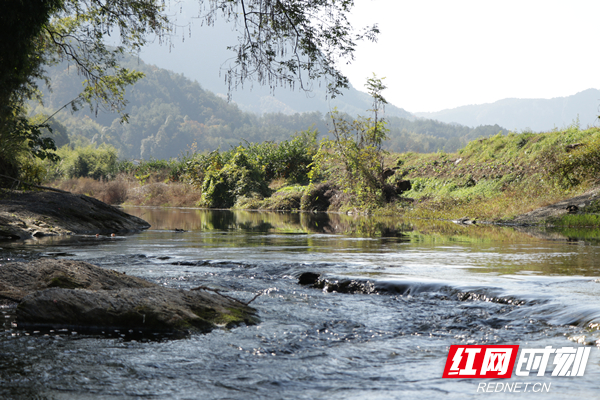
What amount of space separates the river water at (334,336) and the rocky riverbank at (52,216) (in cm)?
351

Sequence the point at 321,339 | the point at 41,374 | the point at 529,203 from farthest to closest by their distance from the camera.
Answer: the point at 529,203 < the point at 321,339 < the point at 41,374

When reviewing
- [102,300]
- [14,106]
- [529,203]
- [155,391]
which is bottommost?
[155,391]

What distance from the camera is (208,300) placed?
3.65 meters

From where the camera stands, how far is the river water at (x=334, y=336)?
2301 mm

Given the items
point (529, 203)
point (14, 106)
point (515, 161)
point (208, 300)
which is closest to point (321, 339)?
point (208, 300)

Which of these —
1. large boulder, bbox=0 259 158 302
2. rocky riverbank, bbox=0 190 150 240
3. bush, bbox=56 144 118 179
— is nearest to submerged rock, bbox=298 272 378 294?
large boulder, bbox=0 259 158 302

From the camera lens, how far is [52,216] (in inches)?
415

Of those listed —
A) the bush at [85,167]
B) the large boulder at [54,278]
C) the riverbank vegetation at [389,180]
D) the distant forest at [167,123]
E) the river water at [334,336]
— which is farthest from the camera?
the distant forest at [167,123]

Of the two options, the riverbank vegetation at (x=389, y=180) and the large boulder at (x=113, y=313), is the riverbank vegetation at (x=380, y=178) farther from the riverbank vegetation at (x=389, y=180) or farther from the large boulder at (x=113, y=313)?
the large boulder at (x=113, y=313)

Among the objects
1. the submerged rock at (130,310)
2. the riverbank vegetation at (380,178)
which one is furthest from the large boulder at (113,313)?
the riverbank vegetation at (380,178)

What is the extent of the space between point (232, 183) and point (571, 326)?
25.0 metres

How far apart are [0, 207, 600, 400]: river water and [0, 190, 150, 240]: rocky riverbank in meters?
3.51

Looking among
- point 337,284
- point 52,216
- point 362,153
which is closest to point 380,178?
point 362,153

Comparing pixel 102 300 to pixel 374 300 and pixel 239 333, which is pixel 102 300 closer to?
pixel 239 333
